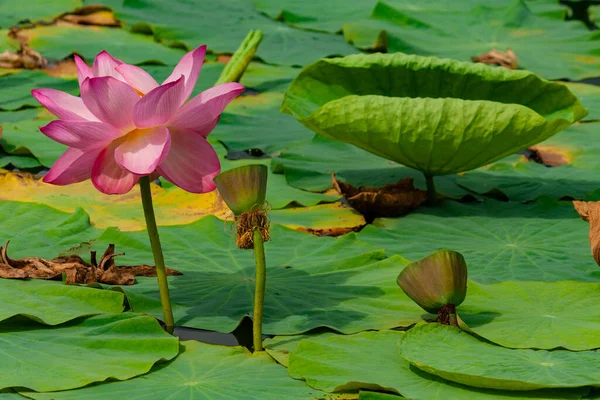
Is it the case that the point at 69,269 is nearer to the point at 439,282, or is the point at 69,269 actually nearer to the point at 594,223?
the point at 439,282

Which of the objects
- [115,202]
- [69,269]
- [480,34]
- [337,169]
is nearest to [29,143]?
[115,202]

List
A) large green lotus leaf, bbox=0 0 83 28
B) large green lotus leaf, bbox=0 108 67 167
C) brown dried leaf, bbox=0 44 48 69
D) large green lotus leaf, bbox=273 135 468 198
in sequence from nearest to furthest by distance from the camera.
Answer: large green lotus leaf, bbox=273 135 468 198 < large green lotus leaf, bbox=0 108 67 167 < brown dried leaf, bbox=0 44 48 69 < large green lotus leaf, bbox=0 0 83 28

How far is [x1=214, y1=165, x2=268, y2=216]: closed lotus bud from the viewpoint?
1.36 m

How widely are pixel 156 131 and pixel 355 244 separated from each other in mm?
682

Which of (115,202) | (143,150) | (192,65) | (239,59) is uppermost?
(192,65)

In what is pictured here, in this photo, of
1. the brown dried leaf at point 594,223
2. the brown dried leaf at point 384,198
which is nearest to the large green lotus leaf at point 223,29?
the brown dried leaf at point 384,198

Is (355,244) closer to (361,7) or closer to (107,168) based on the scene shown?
(107,168)

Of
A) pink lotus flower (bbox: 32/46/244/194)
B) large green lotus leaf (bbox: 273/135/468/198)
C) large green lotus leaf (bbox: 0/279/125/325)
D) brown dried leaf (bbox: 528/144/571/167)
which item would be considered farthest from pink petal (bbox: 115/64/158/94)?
brown dried leaf (bbox: 528/144/571/167)

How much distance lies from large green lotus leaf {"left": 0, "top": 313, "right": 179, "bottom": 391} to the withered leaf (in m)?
0.19

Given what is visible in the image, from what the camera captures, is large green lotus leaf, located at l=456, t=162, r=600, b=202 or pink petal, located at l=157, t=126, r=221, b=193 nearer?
pink petal, located at l=157, t=126, r=221, b=193

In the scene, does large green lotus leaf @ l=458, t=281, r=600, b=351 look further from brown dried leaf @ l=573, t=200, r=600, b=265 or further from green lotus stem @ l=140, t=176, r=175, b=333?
green lotus stem @ l=140, t=176, r=175, b=333

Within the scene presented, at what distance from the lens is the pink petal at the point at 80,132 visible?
1.36 meters

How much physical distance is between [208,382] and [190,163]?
346 mm

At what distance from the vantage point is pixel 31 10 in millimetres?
4242
